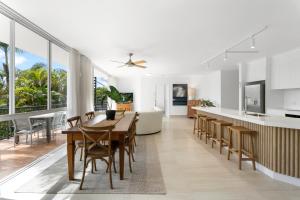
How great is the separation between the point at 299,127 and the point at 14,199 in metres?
3.87

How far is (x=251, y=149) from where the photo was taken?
390 cm

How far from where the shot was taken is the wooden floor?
12.7 ft

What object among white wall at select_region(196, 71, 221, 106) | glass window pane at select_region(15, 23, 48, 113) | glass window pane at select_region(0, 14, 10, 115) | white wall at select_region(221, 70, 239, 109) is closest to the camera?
glass window pane at select_region(0, 14, 10, 115)

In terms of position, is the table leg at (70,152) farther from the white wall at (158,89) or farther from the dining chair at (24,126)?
the white wall at (158,89)

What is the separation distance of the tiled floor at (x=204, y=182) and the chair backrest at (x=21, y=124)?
882 mm

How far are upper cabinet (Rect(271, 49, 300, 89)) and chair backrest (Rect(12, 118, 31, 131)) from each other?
264 inches

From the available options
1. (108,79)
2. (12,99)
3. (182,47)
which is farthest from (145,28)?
(108,79)

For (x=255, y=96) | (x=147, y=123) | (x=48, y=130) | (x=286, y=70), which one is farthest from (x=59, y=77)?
(x=286, y=70)

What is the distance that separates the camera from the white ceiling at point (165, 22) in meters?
3.16

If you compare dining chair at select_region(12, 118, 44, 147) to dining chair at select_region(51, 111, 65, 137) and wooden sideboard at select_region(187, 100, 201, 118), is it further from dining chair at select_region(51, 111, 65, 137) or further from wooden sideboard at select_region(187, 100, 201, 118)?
wooden sideboard at select_region(187, 100, 201, 118)

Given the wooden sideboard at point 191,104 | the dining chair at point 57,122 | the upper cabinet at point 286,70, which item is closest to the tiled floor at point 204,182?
the dining chair at point 57,122

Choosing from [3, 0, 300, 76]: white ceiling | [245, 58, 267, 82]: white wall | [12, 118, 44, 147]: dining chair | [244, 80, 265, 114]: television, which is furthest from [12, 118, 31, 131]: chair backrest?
[245, 58, 267, 82]: white wall

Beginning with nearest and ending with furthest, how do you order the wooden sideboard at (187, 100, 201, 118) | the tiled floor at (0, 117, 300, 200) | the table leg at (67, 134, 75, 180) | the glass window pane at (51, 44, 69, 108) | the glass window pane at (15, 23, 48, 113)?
the tiled floor at (0, 117, 300, 200), the table leg at (67, 134, 75, 180), the glass window pane at (15, 23, 48, 113), the glass window pane at (51, 44, 69, 108), the wooden sideboard at (187, 100, 201, 118)

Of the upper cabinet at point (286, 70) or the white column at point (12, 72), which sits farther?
the upper cabinet at point (286, 70)
